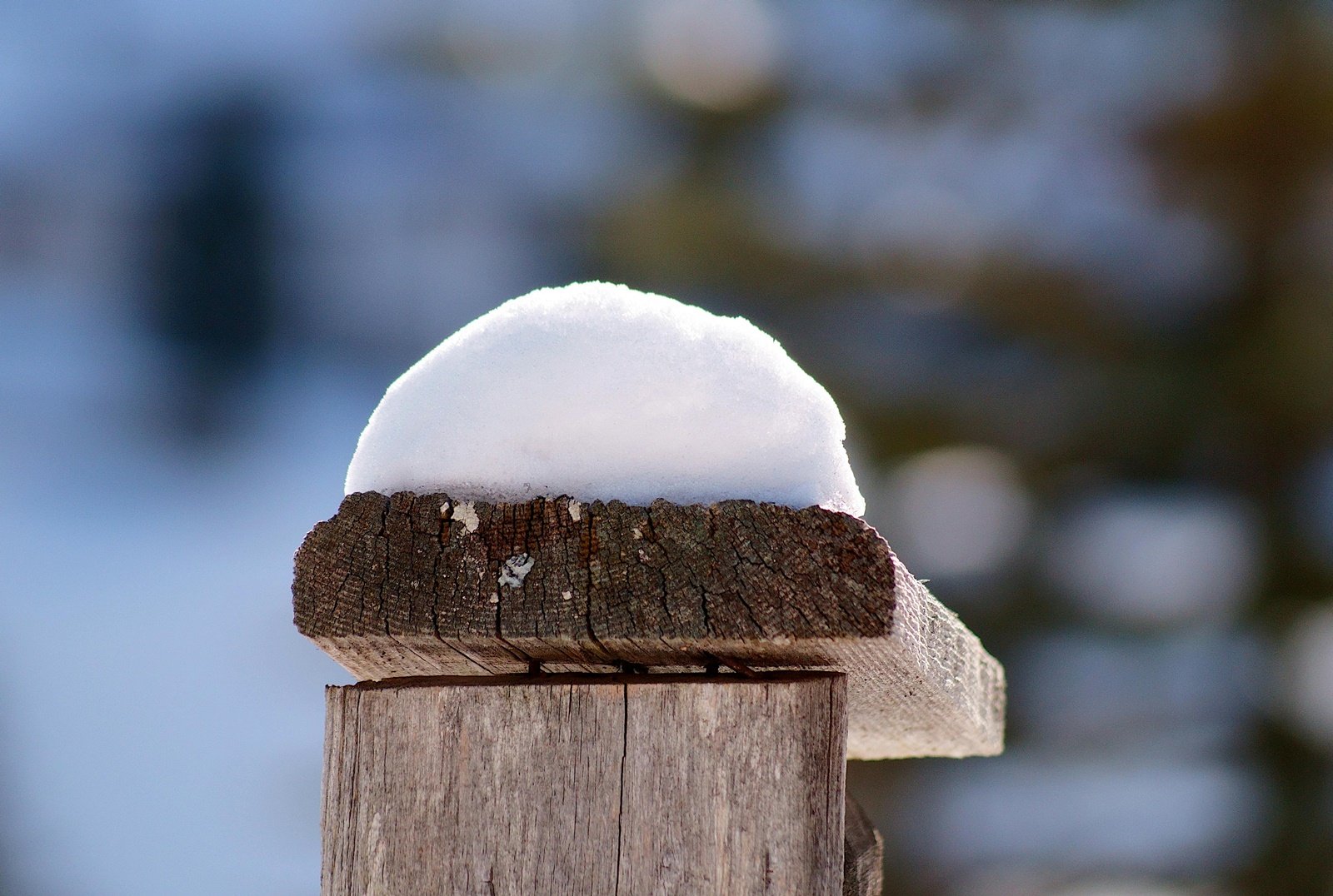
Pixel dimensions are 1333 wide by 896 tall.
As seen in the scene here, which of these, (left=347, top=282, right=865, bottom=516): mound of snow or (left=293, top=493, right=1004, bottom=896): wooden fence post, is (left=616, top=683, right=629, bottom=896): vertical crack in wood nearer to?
(left=293, top=493, right=1004, bottom=896): wooden fence post

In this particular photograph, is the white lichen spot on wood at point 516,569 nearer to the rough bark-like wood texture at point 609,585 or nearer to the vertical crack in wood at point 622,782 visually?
the rough bark-like wood texture at point 609,585

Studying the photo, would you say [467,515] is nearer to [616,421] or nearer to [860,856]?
[616,421]

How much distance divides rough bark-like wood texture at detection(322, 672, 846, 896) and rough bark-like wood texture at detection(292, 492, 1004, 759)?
42 millimetres

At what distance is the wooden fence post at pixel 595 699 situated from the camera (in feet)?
2.61

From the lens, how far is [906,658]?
84 centimetres

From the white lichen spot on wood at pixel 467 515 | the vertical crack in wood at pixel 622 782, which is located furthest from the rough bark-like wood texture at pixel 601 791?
the white lichen spot on wood at pixel 467 515

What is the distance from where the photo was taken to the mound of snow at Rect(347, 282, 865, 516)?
2.79 feet

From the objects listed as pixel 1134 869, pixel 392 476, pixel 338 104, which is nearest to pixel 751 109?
pixel 338 104

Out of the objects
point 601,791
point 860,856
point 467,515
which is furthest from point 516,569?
point 860,856

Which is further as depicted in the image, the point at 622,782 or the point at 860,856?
the point at 860,856

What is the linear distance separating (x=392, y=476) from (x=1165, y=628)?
523cm

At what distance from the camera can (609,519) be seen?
818 millimetres

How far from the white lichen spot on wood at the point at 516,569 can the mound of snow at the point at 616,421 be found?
54mm

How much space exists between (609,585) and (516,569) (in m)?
0.07
